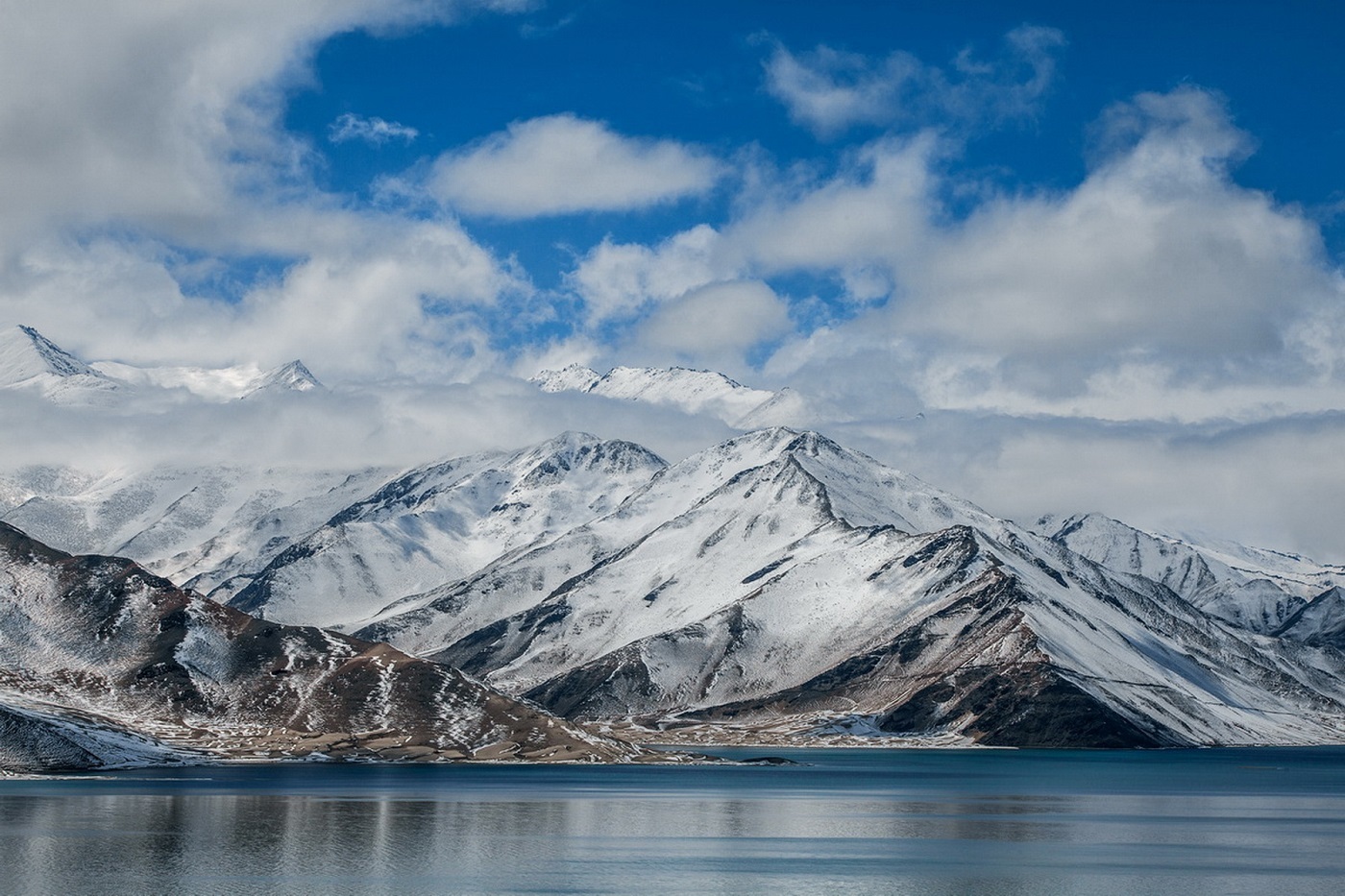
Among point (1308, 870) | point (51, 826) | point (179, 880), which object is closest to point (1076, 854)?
point (1308, 870)

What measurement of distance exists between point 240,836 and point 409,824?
22394 mm

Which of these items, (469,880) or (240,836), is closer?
(469,880)

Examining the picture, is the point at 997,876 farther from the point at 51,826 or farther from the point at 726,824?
the point at 51,826

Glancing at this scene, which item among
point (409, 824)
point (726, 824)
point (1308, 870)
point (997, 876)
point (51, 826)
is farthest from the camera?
point (726, 824)

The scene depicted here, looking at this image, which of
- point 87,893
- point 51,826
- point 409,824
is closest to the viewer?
point 87,893

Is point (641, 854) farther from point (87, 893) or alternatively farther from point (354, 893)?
point (87, 893)

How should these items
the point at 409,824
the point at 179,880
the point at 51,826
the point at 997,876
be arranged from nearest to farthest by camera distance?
the point at 179,880 → the point at 997,876 → the point at 51,826 → the point at 409,824

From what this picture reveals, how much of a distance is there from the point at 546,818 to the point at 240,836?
4228 centimetres

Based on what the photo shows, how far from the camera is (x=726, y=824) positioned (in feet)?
625

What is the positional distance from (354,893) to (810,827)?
242 ft

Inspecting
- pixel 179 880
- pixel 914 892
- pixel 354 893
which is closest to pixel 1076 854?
pixel 914 892

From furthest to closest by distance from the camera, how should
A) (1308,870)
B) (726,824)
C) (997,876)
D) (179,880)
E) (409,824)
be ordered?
1. (726,824)
2. (409,824)
3. (1308,870)
4. (997,876)
5. (179,880)

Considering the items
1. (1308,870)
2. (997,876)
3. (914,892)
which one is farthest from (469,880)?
(1308,870)

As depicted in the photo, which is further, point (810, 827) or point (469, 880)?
point (810, 827)
